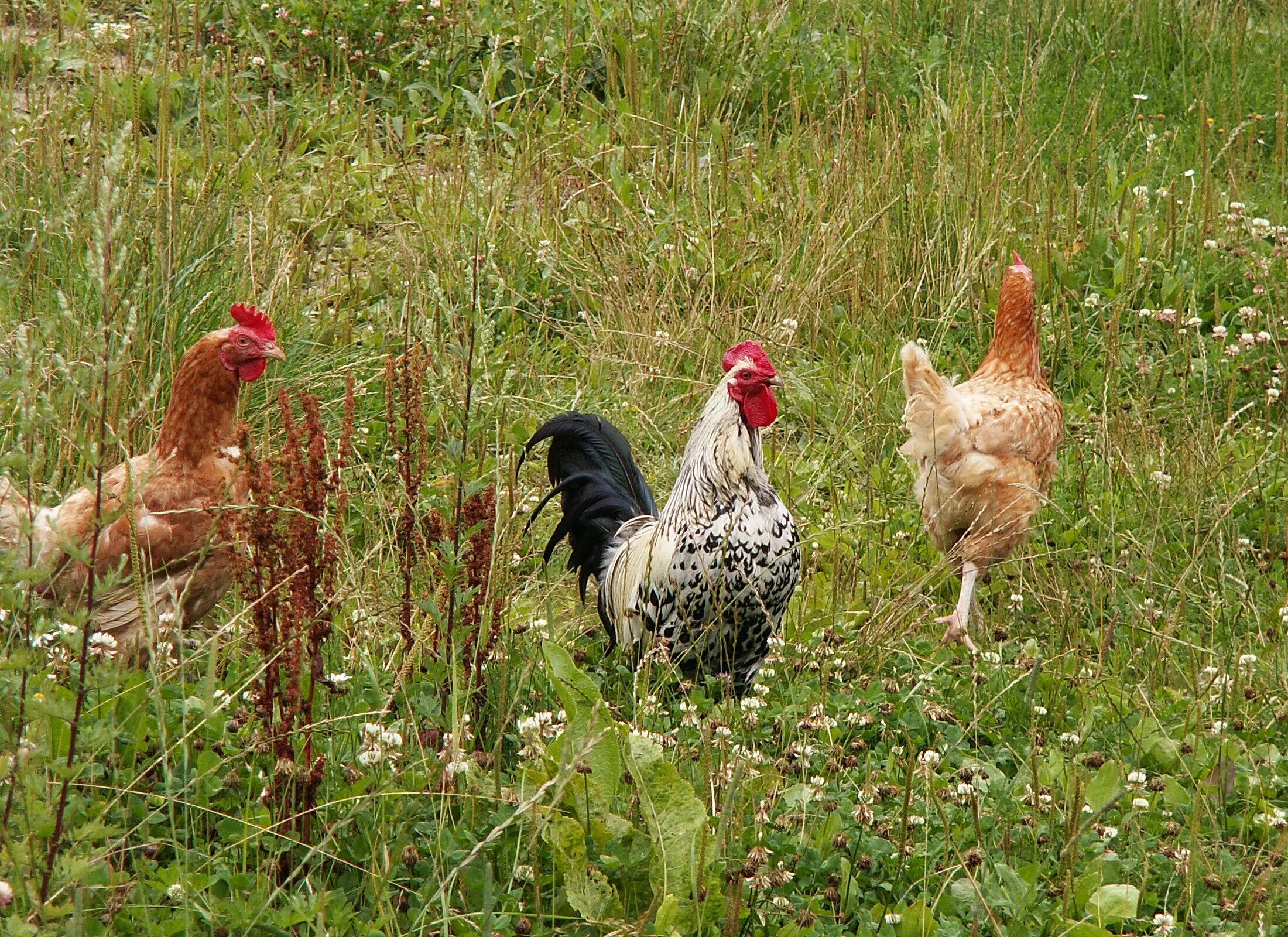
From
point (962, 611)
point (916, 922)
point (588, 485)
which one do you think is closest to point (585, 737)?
point (916, 922)

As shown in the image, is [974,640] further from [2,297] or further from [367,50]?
[367,50]

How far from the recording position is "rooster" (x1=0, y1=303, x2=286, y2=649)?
3.52 meters

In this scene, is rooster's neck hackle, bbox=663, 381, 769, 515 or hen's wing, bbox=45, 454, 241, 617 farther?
rooster's neck hackle, bbox=663, 381, 769, 515

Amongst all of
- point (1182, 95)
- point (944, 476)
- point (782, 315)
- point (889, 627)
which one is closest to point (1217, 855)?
point (889, 627)

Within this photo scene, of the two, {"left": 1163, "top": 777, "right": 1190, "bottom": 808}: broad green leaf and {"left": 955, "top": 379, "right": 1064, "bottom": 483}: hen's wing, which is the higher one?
{"left": 955, "top": 379, "right": 1064, "bottom": 483}: hen's wing

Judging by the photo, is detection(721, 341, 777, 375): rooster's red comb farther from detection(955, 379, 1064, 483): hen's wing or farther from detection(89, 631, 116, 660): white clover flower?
detection(89, 631, 116, 660): white clover flower

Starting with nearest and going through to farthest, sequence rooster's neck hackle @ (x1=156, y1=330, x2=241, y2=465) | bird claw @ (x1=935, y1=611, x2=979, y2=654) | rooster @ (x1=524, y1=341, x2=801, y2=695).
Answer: rooster's neck hackle @ (x1=156, y1=330, x2=241, y2=465) < rooster @ (x1=524, y1=341, x2=801, y2=695) < bird claw @ (x1=935, y1=611, x2=979, y2=654)

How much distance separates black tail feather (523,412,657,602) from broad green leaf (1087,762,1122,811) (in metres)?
2.05

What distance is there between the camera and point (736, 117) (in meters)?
7.04


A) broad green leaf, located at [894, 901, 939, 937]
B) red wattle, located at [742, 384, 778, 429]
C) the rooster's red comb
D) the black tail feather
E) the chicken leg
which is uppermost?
the rooster's red comb

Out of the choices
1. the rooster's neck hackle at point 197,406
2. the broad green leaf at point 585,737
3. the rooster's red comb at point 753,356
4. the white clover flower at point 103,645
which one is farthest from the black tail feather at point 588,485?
the broad green leaf at point 585,737

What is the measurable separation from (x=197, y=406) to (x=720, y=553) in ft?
5.04

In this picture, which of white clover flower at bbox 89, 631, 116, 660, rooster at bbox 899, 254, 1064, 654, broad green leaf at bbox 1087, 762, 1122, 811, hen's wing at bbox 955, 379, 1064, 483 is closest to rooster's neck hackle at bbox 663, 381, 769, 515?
rooster at bbox 899, 254, 1064, 654

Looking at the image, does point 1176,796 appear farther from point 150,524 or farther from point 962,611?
point 150,524
